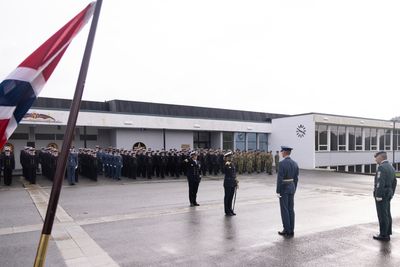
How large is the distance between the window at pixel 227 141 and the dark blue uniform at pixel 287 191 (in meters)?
24.2

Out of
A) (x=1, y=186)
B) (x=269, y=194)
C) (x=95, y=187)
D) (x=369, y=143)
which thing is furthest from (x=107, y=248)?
(x=369, y=143)

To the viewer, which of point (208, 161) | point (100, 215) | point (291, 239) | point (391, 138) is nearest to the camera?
point (291, 239)

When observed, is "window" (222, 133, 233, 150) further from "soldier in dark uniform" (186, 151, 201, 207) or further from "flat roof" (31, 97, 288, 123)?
"soldier in dark uniform" (186, 151, 201, 207)

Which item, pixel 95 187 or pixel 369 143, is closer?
pixel 95 187

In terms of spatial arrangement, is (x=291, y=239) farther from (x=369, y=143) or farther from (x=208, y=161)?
(x=369, y=143)

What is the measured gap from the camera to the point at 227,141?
32250 mm

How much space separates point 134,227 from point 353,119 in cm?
3286

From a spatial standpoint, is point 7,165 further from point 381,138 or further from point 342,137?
point 381,138

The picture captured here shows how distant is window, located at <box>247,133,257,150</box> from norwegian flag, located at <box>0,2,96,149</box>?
3119 cm

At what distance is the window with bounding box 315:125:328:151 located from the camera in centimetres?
3203

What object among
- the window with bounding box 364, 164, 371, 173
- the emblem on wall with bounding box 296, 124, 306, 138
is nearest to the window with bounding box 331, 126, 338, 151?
the emblem on wall with bounding box 296, 124, 306, 138

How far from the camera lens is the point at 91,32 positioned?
2.91m

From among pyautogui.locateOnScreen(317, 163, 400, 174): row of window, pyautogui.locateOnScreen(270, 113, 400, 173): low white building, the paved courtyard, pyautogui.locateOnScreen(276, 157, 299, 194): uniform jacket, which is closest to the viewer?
the paved courtyard

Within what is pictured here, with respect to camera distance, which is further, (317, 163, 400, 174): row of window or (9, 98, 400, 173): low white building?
(317, 163, 400, 174): row of window
